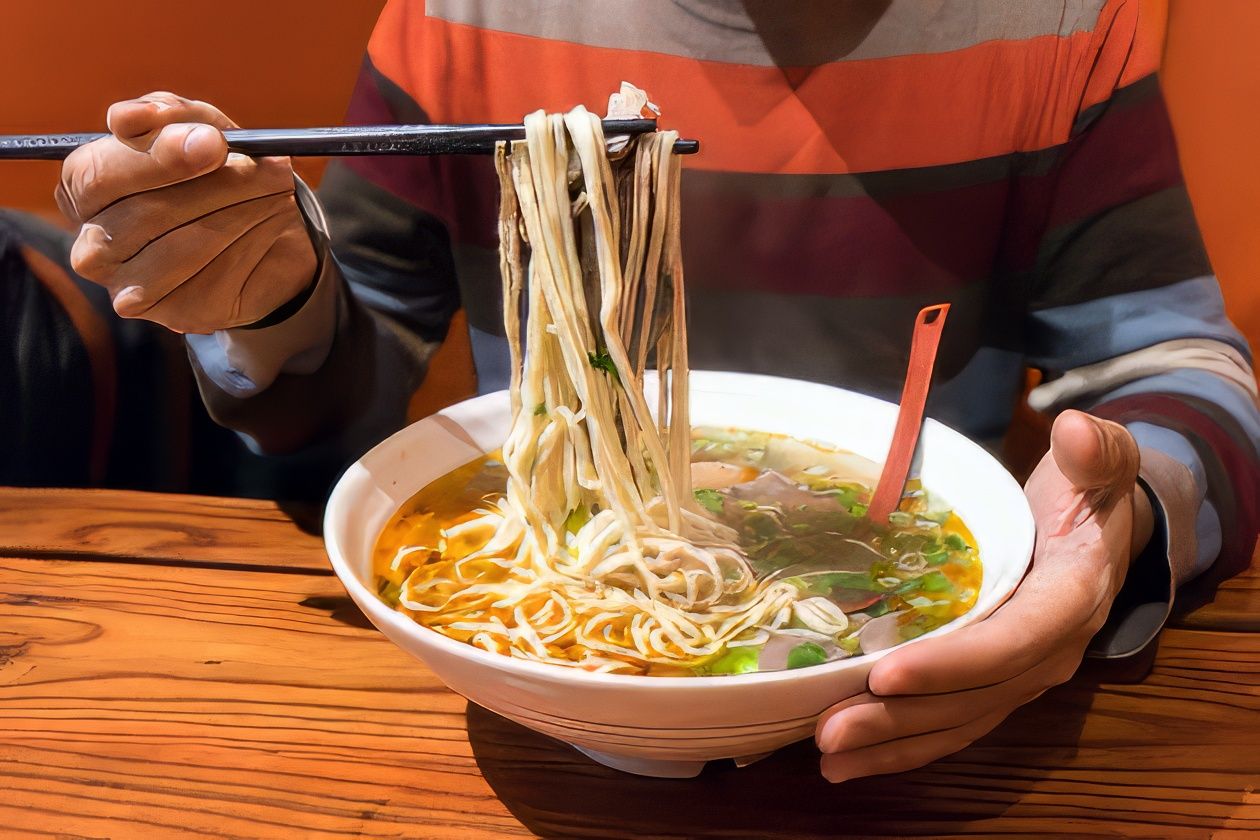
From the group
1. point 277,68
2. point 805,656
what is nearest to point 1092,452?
point 805,656

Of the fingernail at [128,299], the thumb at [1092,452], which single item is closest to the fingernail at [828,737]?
the thumb at [1092,452]

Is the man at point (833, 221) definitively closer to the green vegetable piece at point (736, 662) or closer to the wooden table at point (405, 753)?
the wooden table at point (405, 753)

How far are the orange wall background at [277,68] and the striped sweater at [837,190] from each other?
0.07 meters

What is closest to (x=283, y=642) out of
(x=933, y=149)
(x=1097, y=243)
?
(x=933, y=149)

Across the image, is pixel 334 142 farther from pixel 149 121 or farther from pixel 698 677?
pixel 698 677

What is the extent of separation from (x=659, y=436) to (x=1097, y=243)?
3.33 ft

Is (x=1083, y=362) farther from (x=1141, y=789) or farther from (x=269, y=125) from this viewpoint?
(x=269, y=125)

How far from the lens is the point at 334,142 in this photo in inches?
32.6

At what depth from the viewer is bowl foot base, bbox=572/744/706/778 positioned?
79 cm

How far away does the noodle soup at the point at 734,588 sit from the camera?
0.84m

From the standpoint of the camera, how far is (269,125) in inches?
62.4

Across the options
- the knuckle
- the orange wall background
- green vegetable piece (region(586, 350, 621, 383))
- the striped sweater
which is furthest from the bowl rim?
the orange wall background

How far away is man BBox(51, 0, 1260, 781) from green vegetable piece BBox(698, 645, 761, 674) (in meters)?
0.67

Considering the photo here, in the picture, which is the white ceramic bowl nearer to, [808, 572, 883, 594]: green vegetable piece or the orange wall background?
[808, 572, 883, 594]: green vegetable piece
